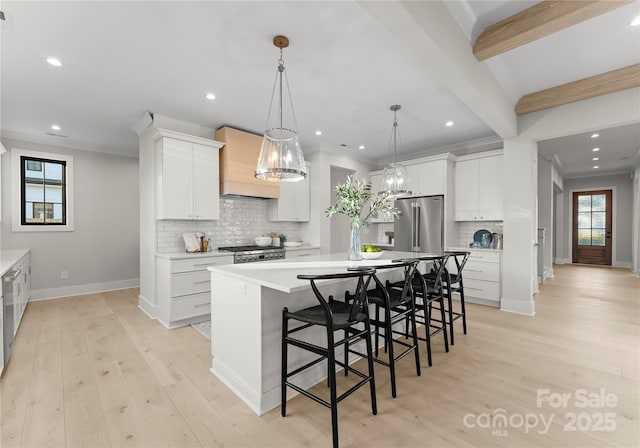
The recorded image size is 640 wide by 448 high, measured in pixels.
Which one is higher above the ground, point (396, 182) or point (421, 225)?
point (396, 182)

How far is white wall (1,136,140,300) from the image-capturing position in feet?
15.6

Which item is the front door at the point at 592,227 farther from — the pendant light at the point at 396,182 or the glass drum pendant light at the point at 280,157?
the glass drum pendant light at the point at 280,157

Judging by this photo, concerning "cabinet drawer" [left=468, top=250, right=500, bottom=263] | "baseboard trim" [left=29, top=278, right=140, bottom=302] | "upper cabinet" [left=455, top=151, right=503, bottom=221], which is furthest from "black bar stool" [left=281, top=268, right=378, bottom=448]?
"baseboard trim" [left=29, top=278, right=140, bottom=302]

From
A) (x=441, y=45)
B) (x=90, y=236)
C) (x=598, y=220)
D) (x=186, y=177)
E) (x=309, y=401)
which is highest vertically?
(x=441, y=45)

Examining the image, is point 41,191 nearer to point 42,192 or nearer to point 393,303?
point 42,192

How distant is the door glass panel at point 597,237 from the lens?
902cm

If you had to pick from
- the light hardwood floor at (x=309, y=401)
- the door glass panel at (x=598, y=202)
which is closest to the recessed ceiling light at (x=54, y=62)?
the light hardwood floor at (x=309, y=401)

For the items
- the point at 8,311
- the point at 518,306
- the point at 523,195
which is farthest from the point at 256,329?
the point at 523,195

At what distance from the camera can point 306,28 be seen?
229cm

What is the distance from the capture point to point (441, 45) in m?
2.10

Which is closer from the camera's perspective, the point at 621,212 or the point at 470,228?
the point at 470,228

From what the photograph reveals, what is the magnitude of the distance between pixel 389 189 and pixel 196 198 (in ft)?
8.64

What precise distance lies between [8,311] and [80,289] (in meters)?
2.89

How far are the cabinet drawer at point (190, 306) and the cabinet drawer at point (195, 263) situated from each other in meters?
0.34
